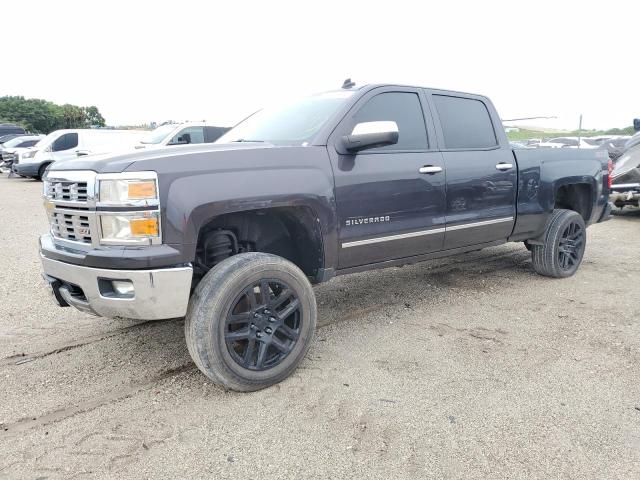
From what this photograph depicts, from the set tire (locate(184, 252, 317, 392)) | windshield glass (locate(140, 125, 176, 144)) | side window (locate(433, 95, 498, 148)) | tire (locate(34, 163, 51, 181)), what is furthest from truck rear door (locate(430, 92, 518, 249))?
tire (locate(34, 163, 51, 181))

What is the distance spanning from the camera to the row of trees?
66.9m

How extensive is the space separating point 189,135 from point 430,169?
9938mm

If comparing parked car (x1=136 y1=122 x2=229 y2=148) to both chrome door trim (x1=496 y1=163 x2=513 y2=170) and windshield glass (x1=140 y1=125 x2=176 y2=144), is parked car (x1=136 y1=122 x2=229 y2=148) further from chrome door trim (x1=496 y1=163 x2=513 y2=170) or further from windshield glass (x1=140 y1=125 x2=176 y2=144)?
chrome door trim (x1=496 y1=163 x2=513 y2=170)

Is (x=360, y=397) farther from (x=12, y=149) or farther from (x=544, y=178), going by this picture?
(x=12, y=149)

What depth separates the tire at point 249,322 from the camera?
2.85 metres

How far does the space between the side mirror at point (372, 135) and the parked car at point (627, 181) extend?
25.6 feet

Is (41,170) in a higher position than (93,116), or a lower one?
lower

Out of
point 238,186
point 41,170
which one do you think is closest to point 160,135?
point 41,170

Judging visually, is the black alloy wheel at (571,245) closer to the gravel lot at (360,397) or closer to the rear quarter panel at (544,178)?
the rear quarter panel at (544,178)

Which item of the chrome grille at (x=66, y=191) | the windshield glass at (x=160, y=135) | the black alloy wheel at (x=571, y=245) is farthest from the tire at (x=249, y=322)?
the windshield glass at (x=160, y=135)

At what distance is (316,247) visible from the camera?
11.4 ft

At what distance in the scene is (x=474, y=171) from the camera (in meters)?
4.38

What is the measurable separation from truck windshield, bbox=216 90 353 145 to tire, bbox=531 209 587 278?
2816 millimetres

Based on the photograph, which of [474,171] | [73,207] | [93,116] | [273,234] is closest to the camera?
[73,207]
